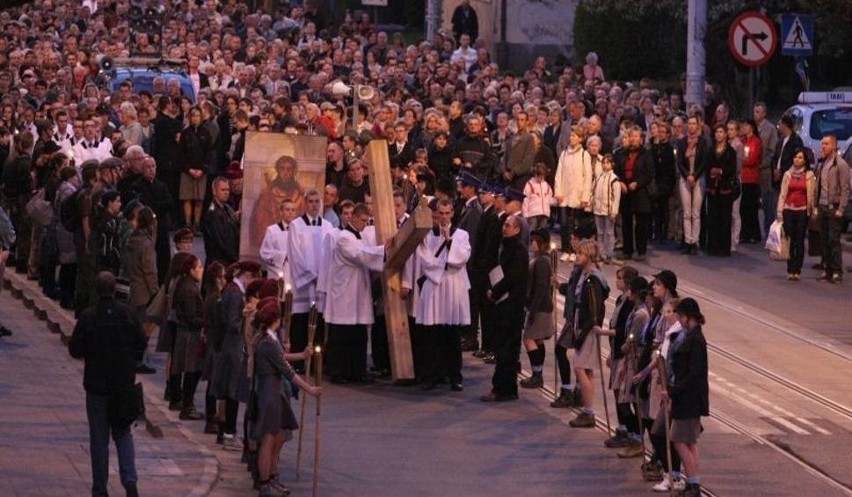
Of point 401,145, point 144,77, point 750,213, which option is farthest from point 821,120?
point 144,77

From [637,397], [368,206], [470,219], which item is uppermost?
[368,206]

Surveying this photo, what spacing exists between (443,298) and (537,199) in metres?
6.39

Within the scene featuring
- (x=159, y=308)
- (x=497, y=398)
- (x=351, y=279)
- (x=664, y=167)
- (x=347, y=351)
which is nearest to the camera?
(x=159, y=308)

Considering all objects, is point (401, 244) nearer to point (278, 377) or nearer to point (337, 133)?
point (278, 377)

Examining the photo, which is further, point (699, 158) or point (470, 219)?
point (699, 158)

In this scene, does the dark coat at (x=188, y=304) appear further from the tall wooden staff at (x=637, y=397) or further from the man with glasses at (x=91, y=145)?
the man with glasses at (x=91, y=145)

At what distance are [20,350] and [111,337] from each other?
6856 millimetres

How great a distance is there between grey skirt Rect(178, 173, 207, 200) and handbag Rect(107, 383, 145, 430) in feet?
47.8

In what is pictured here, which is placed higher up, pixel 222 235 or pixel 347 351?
pixel 222 235

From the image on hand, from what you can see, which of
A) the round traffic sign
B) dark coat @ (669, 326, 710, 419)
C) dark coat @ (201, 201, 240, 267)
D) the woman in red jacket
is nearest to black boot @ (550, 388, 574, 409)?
dark coat @ (669, 326, 710, 419)

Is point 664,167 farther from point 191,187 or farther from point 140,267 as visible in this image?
point 140,267

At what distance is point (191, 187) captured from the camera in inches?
1177

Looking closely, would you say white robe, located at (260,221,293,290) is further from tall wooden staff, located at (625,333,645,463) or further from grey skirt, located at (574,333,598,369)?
tall wooden staff, located at (625,333,645,463)

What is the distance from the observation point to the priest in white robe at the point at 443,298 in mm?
20359
